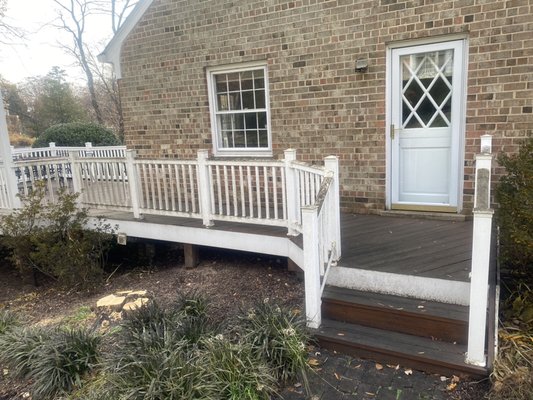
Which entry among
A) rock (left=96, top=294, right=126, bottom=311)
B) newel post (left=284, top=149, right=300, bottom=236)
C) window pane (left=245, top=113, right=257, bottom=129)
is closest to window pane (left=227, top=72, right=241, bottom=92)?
window pane (left=245, top=113, right=257, bottom=129)

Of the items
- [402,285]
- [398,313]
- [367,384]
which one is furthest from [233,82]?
[367,384]

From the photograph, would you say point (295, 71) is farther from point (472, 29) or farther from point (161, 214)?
point (161, 214)

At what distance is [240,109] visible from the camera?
23.0ft

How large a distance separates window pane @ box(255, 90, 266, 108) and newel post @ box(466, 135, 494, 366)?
427 cm

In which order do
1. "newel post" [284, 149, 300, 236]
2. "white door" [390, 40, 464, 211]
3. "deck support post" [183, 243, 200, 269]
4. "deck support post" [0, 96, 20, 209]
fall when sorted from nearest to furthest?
"newel post" [284, 149, 300, 236], "white door" [390, 40, 464, 211], "deck support post" [183, 243, 200, 269], "deck support post" [0, 96, 20, 209]

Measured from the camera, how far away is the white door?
5.41m

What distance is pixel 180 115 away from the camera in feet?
24.2

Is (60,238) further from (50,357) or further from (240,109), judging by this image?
(240,109)

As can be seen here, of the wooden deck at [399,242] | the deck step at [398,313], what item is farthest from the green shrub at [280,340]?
the wooden deck at [399,242]

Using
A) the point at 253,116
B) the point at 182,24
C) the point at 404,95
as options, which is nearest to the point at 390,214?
the point at 404,95

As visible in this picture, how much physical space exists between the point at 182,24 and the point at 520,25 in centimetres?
501

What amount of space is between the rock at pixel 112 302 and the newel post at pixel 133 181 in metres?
1.41

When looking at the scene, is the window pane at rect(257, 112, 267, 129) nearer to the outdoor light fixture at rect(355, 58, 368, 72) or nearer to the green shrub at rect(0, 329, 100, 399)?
the outdoor light fixture at rect(355, 58, 368, 72)

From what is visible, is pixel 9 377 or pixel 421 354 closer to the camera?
pixel 421 354
